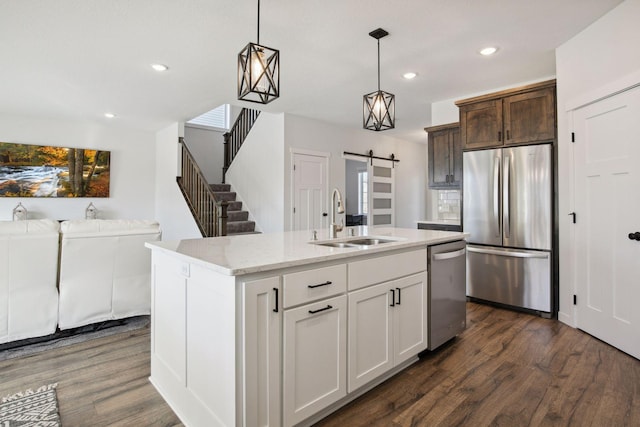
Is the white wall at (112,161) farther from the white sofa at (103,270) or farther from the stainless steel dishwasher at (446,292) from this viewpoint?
the stainless steel dishwasher at (446,292)

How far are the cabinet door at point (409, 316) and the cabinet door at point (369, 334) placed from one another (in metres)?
0.08

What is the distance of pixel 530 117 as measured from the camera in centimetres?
362

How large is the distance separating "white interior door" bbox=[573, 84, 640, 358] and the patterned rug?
3937 mm

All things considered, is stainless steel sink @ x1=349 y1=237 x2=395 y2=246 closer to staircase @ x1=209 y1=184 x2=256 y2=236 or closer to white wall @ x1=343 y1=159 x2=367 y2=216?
staircase @ x1=209 y1=184 x2=256 y2=236

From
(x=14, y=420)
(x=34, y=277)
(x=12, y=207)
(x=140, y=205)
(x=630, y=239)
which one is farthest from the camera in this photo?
(x=140, y=205)

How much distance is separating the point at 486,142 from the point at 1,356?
502 centimetres

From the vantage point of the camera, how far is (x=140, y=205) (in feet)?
23.0

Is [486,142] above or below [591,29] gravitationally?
below

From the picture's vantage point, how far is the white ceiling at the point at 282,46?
2625mm

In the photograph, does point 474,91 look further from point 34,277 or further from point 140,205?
point 140,205

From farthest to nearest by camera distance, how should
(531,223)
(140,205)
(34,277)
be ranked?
(140,205) → (531,223) → (34,277)

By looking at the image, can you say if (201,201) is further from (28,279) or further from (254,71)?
(254,71)

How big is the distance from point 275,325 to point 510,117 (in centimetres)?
357


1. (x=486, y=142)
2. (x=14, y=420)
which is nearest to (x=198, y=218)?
(x=14, y=420)
